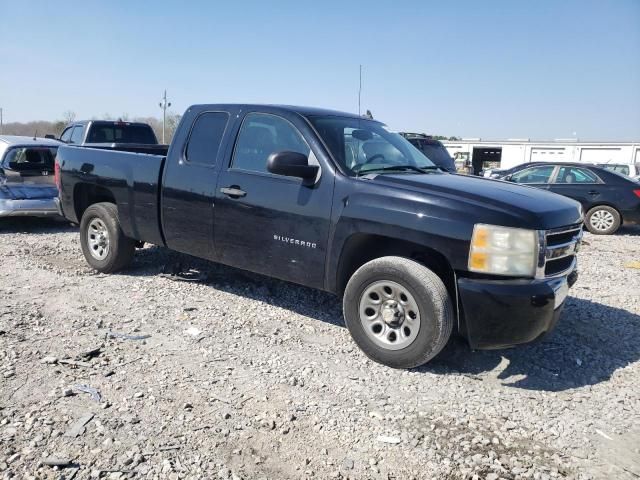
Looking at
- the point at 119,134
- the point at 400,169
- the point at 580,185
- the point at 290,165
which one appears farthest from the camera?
the point at 119,134

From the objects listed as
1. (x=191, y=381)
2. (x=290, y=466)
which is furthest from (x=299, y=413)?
(x=191, y=381)

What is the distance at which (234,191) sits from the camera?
473cm

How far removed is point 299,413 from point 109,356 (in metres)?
1.66

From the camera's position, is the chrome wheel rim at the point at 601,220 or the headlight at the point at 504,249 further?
the chrome wheel rim at the point at 601,220

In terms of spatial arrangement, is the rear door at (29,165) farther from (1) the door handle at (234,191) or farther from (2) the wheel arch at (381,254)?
(2) the wheel arch at (381,254)

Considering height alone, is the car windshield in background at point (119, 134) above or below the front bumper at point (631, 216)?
above

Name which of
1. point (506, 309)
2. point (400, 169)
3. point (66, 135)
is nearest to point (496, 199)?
point (506, 309)

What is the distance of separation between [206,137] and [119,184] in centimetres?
131

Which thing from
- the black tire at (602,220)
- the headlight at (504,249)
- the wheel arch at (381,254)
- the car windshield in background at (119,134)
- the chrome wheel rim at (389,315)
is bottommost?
the black tire at (602,220)

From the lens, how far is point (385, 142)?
4.98 m

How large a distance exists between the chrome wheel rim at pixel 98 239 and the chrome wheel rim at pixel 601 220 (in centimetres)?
1016

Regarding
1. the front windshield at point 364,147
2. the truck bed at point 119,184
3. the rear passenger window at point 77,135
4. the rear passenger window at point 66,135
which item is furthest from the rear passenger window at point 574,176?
the rear passenger window at point 66,135

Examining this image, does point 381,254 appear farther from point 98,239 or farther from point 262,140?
point 98,239

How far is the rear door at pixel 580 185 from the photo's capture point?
11492 millimetres
